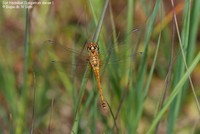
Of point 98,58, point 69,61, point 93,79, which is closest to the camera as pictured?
point 93,79

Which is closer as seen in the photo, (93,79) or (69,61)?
(93,79)

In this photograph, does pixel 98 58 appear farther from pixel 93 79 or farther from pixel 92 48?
pixel 93 79

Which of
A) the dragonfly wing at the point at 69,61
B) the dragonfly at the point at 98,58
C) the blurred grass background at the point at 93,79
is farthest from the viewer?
→ the dragonfly wing at the point at 69,61

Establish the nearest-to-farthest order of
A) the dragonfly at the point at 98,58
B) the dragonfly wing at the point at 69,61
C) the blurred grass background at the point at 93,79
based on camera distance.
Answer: the blurred grass background at the point at 93,79 → the dragonfly at the point at 98,58 → the dragonfly wing at the point at 69,61

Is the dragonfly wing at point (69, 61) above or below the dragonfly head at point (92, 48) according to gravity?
below

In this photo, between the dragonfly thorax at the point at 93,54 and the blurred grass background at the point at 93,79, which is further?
the dragonfly thorax at the point at 93,54

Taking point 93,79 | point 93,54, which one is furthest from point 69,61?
point 93,79

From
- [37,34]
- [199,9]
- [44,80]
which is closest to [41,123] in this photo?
[44,80]

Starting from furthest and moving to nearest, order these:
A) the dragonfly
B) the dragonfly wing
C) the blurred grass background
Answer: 1. the dragonfly wing
2. the dragonfly
3. the blurred grass background

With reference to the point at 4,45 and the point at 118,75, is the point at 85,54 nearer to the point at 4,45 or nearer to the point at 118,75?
the point at 118,75
